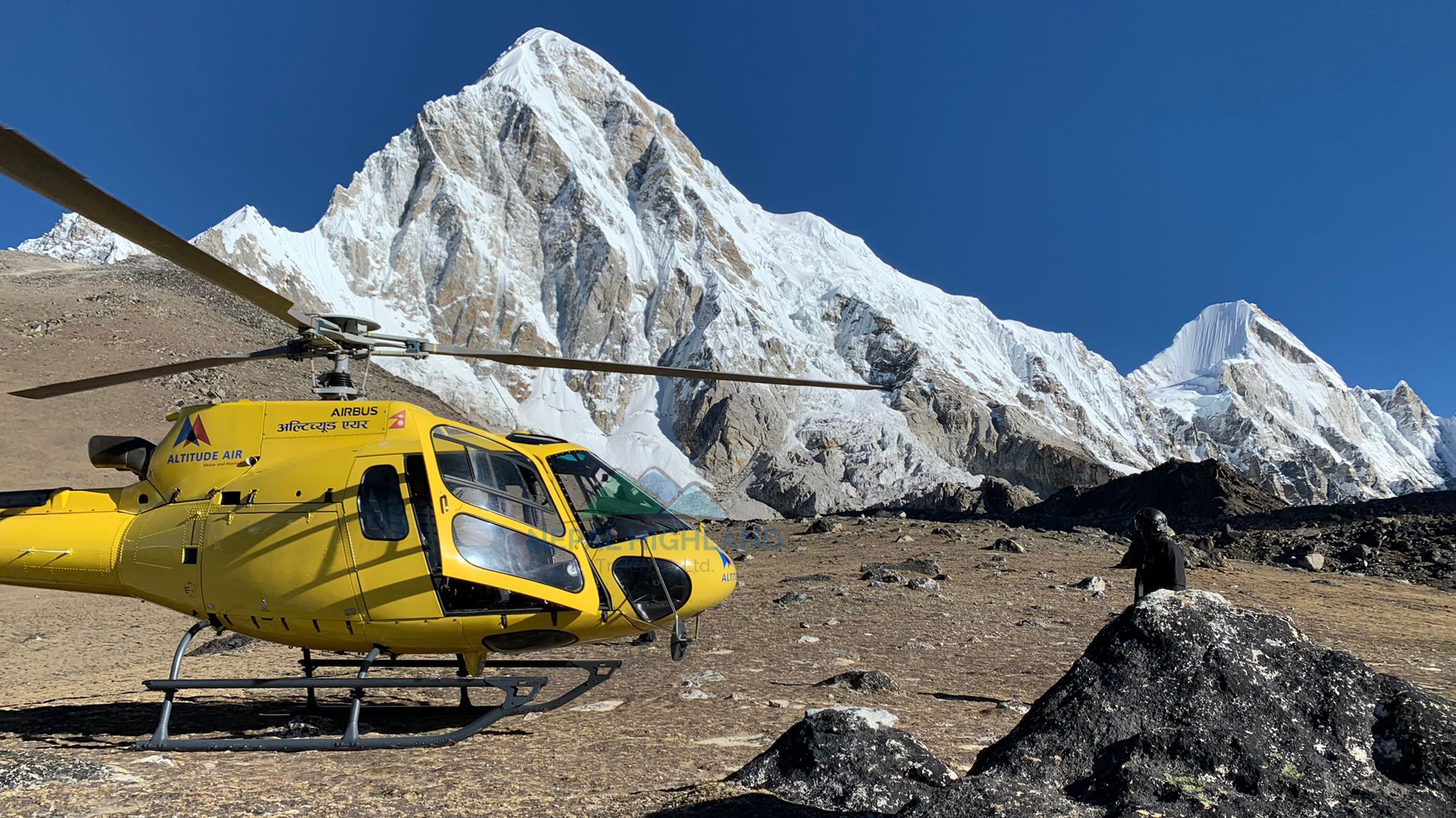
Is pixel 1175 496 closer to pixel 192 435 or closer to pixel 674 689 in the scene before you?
pixel 674 689

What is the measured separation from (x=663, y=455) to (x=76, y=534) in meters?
73.1

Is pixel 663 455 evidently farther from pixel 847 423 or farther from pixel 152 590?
pixel 152 590

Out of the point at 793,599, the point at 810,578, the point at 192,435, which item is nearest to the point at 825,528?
the point at 810,578

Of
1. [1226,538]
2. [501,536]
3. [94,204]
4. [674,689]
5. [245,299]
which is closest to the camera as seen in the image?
[94,204]

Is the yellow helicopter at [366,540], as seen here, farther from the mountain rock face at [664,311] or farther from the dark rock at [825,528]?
the mountain rock face at [664,311]

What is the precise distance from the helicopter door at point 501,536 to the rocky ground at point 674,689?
1081 mm

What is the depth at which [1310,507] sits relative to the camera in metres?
33.4

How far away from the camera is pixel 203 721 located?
7004 millimetres

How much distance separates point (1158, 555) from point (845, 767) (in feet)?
15.9

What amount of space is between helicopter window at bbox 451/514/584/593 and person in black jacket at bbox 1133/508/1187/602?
501cm

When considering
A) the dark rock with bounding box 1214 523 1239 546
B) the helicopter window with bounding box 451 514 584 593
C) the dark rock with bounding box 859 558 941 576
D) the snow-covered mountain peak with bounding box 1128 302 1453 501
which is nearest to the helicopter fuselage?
the helicopter window with bounding box 451 514 584 593

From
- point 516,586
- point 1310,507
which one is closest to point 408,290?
point 1310,507

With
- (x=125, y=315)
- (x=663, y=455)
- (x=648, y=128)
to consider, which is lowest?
(x=663, y=455)

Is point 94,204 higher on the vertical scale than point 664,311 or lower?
lower
